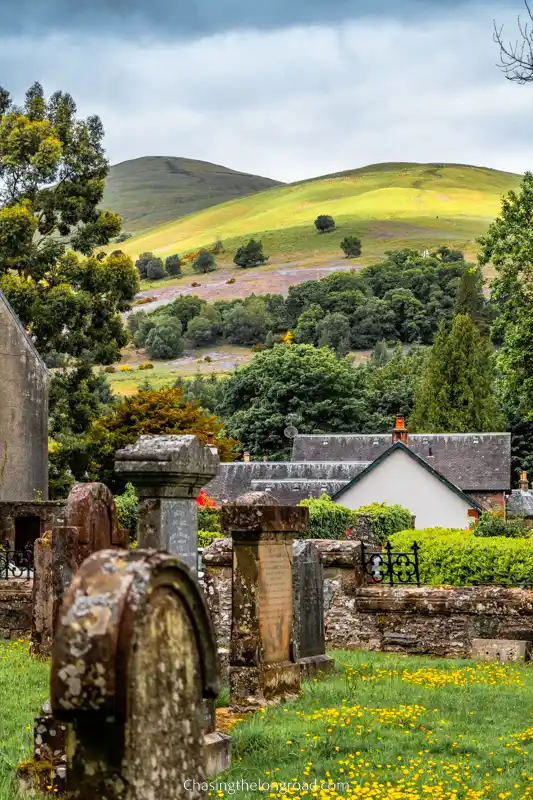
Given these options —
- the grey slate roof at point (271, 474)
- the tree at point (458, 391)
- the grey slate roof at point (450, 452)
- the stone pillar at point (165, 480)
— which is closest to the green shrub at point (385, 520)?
the grey slate roof at point (271, 474)

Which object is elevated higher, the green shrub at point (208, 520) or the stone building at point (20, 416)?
the stone building at point (20, 416)

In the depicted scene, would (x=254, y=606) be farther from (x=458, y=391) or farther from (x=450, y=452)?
(x=458, y=391)

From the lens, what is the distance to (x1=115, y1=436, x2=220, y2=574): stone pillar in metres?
10.8

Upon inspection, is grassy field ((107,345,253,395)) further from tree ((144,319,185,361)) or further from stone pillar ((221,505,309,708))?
stone pillar ((221,505,309,708))

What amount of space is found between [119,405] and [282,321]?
98729 mm

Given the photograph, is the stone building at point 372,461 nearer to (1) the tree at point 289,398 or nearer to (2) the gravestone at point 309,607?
(1) the tree at point 289,398

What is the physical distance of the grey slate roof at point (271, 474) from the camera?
55.9 meters

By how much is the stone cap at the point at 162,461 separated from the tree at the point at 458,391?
69.4 m

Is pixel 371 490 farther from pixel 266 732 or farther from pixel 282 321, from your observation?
pixel 282 321

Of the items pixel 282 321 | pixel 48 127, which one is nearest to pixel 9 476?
pixel 48 127

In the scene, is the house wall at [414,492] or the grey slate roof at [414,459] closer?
the grey slate roof at [414,459]

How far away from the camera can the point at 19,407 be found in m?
37.2

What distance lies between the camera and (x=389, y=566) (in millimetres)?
19828

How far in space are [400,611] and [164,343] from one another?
434 feet
